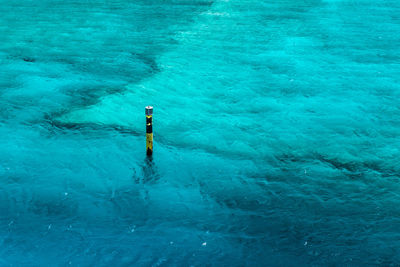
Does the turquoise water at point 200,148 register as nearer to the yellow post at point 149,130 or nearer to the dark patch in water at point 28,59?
the dark patch in water at point 28,59

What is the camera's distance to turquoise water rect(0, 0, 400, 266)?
8656 millimetres

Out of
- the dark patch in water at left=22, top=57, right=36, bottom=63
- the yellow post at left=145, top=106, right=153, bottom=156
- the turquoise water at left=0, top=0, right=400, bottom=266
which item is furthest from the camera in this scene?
the dark patch in water at left=22, top=57, right=36, bottom=63

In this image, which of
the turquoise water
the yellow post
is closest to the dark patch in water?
the turquoise water

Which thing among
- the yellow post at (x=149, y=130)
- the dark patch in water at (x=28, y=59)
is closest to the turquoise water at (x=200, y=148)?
the dark patch in water at (x=28, y=59)

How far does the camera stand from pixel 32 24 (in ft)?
81.0

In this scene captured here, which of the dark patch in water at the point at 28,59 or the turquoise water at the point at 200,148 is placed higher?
the dark patch in water at the point at 28,59

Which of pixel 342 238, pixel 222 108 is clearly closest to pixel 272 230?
pixel 342 238

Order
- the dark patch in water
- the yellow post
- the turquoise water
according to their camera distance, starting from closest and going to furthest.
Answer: the turquoise water, the yellow post, the dark patch in water

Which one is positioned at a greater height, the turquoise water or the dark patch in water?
the dark patch in water

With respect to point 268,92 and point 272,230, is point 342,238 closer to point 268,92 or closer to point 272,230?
point 272,230

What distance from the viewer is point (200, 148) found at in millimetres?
12203

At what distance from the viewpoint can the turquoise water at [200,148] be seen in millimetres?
8656

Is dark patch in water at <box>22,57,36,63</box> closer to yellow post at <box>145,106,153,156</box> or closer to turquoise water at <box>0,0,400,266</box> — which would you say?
turquoise water at <box>0,0,400,266</box>

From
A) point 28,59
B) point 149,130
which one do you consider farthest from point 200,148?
point 28,59
